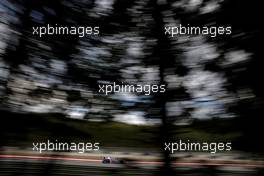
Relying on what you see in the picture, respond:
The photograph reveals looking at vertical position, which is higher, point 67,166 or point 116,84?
point 116,84

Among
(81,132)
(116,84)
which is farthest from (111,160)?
(116,84)

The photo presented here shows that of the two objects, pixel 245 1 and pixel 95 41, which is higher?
pixel 245 1

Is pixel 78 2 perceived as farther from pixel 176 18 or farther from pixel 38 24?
pixel 176 18

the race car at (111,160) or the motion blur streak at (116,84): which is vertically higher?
the motion blur streak at (116,84)

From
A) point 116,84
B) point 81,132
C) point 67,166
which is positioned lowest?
point 67,166

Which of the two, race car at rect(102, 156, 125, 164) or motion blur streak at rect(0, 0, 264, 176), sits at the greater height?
motion blur streak at rect(0, 0, 264, 176)

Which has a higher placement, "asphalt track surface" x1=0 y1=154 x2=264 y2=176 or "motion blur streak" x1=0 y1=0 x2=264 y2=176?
"motion blur streak" x1=0 y1=0 x2=264 y2=176

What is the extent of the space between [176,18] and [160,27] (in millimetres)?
92

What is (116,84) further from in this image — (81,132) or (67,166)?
(67,166)

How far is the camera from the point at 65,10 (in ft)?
6.66

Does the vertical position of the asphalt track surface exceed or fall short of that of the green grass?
it falls short

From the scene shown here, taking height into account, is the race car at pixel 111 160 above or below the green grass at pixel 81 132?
below

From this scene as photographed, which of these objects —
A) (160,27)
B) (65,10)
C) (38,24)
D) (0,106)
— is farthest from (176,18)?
(0,106)

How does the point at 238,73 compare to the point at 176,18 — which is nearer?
the point at 238,73
